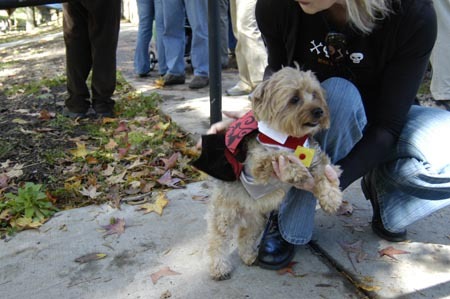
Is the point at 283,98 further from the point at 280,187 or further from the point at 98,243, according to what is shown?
the point at 98,243

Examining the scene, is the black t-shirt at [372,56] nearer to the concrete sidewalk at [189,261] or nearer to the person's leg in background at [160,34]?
the concrete sidewalk at [189,261]

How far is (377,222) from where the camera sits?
9.28 feet

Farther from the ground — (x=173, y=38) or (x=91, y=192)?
(x=173, y=38)

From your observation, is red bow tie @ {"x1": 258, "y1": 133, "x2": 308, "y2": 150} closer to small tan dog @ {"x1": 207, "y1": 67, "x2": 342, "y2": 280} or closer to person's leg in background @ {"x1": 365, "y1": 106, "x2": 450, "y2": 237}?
small tan dog @ {"x1": 207, "y1": 67, "x2": 342, "y2": 280}

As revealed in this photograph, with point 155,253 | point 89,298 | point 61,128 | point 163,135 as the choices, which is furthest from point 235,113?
point 61,128

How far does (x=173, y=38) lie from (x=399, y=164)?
14.7ft

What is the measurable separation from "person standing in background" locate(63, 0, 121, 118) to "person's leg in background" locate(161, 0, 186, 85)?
1527mm

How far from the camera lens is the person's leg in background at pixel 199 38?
607 cm

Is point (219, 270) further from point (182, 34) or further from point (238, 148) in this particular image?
point (182, 34)

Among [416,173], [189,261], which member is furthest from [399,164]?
[189,261]

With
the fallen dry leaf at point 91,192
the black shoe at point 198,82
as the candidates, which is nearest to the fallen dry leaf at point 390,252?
the fallen dry leaf at point 91,192

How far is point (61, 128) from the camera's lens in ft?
15.5

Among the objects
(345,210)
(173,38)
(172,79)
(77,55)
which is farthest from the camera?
(172,79)

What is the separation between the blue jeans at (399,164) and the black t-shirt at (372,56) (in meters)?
0.09
